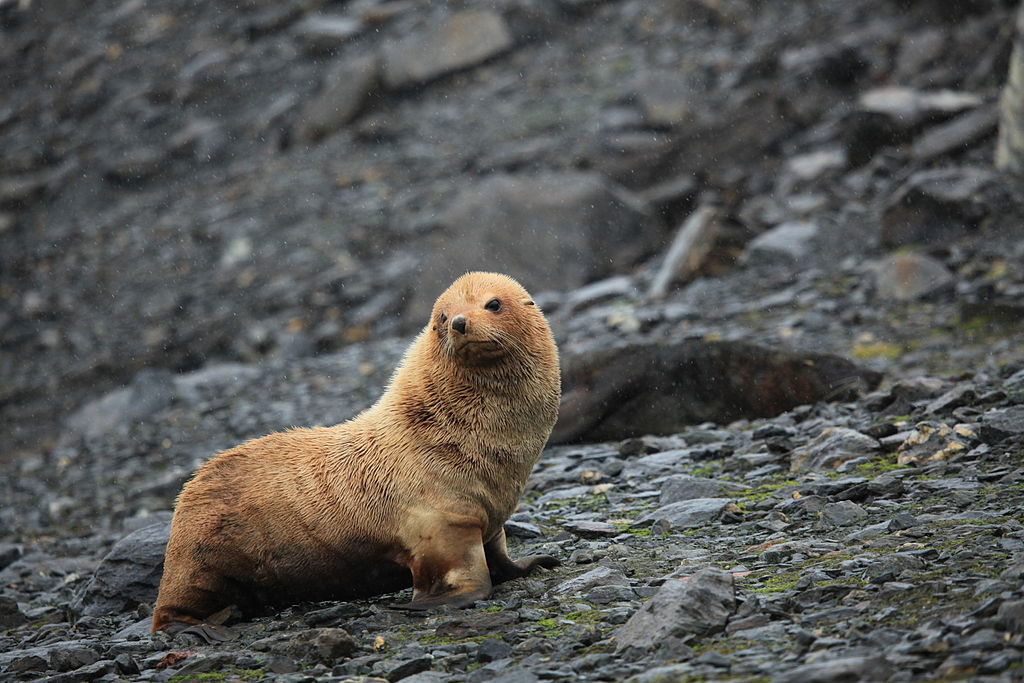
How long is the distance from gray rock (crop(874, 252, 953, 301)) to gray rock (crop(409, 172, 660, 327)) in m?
4.05

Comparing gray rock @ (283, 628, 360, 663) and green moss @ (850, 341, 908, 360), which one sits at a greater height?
gray rock @ (283, 628, 360, 663)

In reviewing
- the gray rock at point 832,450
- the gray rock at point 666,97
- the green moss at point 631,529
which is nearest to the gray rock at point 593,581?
the green moss at point 631,529

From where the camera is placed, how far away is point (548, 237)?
14.0m

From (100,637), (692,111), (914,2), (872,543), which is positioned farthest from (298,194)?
(872,543)

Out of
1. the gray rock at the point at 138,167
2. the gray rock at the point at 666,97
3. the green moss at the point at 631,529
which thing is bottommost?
the green moss at the point at 631,529

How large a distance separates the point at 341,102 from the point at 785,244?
34.5 ft

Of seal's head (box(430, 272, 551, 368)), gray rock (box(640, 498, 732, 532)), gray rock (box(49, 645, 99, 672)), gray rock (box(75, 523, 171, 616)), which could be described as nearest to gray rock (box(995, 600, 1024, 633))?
gray rock (box(640, 498, 732, 532))

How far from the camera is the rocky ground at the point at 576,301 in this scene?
418cm

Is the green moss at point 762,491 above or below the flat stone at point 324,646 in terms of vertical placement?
below

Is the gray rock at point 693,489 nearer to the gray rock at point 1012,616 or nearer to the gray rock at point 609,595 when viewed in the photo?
the gray rock at point 609,595

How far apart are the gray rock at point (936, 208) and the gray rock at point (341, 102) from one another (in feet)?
37.0

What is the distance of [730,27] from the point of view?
734 inches

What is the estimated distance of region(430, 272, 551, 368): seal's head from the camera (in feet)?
16.4

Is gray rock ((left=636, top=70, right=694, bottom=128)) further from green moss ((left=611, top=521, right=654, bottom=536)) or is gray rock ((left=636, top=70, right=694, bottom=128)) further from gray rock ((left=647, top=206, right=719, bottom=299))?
green moss ((left=611, top=521, right=654, bottom=536))
